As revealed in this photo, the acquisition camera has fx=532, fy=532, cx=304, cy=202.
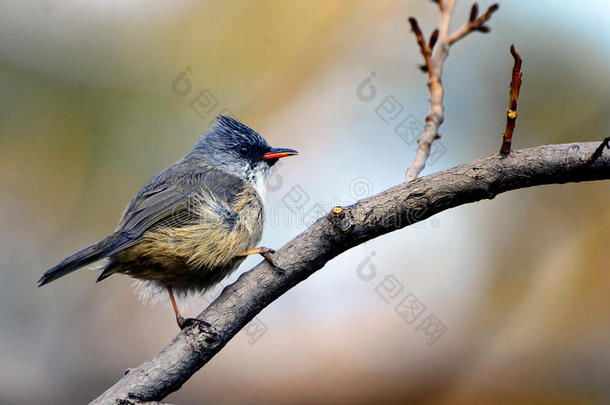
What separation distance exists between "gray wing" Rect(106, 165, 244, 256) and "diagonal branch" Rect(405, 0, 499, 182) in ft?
4.52

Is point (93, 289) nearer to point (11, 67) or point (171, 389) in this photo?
point (11, 67)

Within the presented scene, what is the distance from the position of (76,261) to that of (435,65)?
2.44 meters

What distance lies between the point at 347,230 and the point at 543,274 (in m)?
3.79

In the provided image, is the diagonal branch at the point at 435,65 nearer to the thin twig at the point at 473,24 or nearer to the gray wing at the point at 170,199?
the thin twig at the point at 473,24

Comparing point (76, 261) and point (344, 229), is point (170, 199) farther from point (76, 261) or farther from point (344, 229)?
point (344, 229)

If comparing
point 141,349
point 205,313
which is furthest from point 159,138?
point 205,313

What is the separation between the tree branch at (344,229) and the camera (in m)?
2.31

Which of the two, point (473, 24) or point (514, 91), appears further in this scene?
point (473, 24)

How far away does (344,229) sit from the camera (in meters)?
2.39

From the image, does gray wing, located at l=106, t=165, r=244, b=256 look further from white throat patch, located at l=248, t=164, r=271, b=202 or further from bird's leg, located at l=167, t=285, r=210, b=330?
bird's leg, located at l=167, t=285, r=210, b=330

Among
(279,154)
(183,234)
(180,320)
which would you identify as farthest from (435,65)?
(180,320)

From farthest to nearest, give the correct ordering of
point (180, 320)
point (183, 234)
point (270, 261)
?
1. point (183, 234)
2. point (180, 320)
3. point (270, 261)

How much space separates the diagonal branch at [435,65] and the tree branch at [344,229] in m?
0.41

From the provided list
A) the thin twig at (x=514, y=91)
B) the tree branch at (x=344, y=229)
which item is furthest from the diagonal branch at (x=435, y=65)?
the thin twig at (x=514, y=91)
